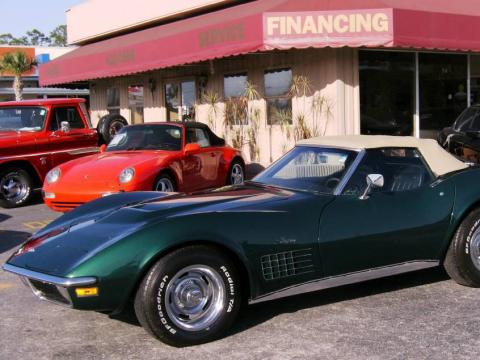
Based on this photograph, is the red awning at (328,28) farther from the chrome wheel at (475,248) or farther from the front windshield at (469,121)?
the chrome wheel at (475,248)

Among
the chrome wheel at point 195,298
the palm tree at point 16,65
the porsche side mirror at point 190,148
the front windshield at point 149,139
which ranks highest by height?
the palm tree at point 16,65

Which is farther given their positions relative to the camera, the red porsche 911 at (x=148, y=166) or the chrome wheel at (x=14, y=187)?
the chrome wheel at (x=14, y=187)

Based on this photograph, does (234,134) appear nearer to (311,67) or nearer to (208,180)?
(311,67)

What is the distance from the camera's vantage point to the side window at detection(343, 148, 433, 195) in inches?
194

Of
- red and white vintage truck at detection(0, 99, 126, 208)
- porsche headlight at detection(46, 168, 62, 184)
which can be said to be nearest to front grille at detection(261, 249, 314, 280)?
porsche headlight at detection(46, 168, 62, 184)

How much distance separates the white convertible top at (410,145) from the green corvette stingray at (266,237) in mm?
13

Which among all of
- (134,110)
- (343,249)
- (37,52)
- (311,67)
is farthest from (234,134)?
(37,52)

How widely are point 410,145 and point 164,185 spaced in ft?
14.4

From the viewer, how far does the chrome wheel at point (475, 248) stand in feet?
16.8

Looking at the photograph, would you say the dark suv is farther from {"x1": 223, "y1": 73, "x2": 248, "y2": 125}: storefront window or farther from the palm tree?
the palm tree

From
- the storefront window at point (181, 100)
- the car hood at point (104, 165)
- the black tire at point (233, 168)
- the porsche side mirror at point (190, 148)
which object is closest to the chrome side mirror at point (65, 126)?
the car hood at point (104, 165)

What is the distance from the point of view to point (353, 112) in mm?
12094

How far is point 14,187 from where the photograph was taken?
1073cm

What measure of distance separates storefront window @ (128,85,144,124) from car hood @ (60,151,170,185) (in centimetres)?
966
